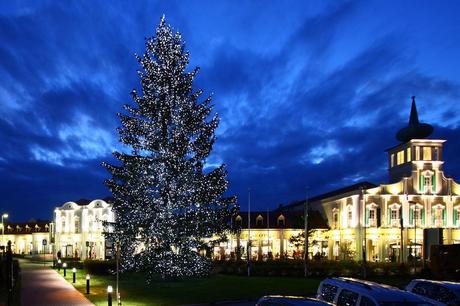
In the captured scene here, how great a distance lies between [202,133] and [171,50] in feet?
17.6

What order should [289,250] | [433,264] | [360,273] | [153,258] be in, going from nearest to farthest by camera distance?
1. [153,258]
2. [433,264]
3. [360,273]
4. [289,250]

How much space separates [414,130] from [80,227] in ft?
144

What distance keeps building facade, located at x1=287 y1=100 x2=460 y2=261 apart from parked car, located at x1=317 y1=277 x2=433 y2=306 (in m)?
54.4

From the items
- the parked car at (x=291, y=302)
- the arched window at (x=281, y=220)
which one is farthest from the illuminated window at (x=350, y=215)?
the parked car at (x=291, y=302)

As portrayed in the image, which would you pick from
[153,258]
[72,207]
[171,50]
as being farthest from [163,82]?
[72,207]

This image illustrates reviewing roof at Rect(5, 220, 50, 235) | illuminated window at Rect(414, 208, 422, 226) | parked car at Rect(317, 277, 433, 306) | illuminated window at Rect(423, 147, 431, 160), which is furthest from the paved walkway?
roof at Rect(5, 220, 50, 235)

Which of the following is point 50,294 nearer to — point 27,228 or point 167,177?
point 167,177

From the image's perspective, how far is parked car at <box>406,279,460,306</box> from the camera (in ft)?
51.8

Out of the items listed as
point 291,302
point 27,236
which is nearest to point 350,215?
point 291,302

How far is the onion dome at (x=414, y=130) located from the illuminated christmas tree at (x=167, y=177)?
40.6 m

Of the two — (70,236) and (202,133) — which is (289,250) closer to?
(70,236)

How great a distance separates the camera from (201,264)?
35.1 m

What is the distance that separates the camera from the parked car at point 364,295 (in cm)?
1127

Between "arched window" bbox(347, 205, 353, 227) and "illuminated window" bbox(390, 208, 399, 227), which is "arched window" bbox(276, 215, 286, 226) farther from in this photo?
"illuminated window" bbox(390, 208, 399, 227)
